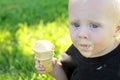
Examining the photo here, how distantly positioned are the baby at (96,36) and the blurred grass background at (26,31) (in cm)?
66

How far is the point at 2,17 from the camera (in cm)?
538

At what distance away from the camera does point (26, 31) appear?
15.4 feet

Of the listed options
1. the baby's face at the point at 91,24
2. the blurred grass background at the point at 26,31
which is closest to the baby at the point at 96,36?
the baby's face at the point at 91,24

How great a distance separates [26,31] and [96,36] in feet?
7.14

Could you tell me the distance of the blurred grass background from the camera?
12.4ft

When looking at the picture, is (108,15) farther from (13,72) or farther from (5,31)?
(5,31)

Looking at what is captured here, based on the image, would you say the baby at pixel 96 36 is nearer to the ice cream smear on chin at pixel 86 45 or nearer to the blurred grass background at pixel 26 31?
the ice cream smear on chin at pixel 86 45

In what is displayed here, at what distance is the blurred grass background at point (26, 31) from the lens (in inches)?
149

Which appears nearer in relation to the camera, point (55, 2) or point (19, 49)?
point (19, 49)

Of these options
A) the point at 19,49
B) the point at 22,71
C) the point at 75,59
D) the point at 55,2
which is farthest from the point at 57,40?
the point at 55,2

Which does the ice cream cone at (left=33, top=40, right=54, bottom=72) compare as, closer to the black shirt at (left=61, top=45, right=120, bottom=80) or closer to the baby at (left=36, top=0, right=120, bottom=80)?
the baby at (left=36, top=0, right=120, bottom=80)

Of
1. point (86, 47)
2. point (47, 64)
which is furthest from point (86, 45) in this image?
point (47, 64)

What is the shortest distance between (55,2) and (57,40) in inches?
63.8

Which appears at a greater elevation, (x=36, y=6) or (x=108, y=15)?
(x=108, y=15)
